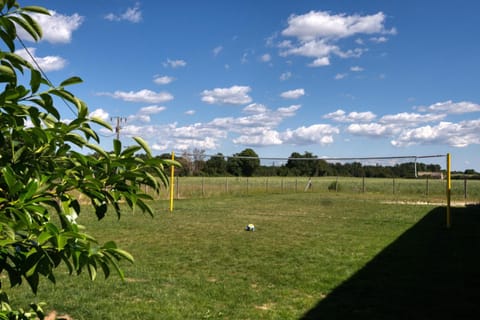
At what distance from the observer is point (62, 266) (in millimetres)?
6465

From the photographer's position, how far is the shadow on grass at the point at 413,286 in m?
4.53

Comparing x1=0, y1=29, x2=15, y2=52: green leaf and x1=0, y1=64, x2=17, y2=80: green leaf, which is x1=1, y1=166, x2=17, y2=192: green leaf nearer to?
x1=0, y1=64, x2=17, y2=80: green leaf

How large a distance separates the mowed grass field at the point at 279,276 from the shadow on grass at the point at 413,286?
13mm

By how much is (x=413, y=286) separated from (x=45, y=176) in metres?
5.41

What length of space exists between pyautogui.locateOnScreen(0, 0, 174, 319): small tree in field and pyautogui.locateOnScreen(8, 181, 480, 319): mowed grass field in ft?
10.8

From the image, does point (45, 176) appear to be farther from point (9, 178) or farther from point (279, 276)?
point (279, 276)

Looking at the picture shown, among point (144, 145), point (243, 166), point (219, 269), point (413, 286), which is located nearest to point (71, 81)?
point (144, 145)

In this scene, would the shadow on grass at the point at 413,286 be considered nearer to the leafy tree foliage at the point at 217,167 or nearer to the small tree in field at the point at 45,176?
the small tree in field at the point at 45,176

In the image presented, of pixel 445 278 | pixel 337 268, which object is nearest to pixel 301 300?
pixel 337 268

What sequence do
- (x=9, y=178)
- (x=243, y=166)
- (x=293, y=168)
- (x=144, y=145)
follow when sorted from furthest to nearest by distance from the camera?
(x=243, y=166)
(x=293, y=168)
(x=144, y=145)
(x=9, y=178)

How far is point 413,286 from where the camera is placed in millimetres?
5574

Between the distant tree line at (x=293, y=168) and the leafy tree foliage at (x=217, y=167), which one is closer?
the distant tree line at (x=293, y=168)

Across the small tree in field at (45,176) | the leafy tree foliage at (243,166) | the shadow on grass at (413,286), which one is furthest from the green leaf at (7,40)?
the leafy tree foliage at (243,166)

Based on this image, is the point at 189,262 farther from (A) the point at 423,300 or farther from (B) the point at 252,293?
(A) the point at 423,300
